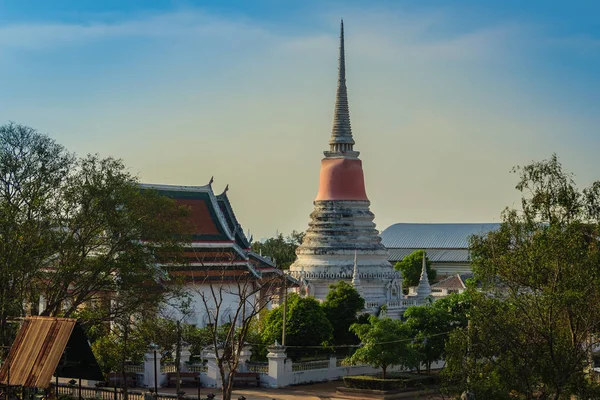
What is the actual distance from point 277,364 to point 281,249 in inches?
2681

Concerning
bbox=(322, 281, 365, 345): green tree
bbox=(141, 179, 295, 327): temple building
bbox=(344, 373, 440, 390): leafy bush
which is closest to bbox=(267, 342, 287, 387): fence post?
bbox=(344, 373, 440, 390): leafy bush

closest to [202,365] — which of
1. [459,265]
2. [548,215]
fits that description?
[548,215]

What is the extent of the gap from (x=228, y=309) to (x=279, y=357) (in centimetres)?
1260

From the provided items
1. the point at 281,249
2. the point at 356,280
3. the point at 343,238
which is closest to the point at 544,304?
the point at 356,280

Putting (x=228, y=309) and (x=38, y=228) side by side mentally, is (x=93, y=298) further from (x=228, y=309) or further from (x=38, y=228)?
(x=228, y=309)

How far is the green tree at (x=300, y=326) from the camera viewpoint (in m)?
48.8

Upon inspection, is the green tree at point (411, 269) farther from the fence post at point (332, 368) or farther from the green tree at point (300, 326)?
the fence post at point (332, 368)

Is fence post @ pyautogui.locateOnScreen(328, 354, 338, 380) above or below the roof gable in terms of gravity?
below

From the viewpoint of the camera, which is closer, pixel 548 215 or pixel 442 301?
pixel 548 215

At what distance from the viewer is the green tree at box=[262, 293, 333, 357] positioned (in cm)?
4884

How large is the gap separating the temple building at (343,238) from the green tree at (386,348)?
21.2m

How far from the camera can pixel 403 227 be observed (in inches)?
5079

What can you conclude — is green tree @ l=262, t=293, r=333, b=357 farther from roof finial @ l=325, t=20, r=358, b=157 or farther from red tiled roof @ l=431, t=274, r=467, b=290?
red tiled roof @ l=431, t=274, r=467, b=290

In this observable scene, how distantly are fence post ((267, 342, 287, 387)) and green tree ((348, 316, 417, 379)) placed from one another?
10.6 feet
